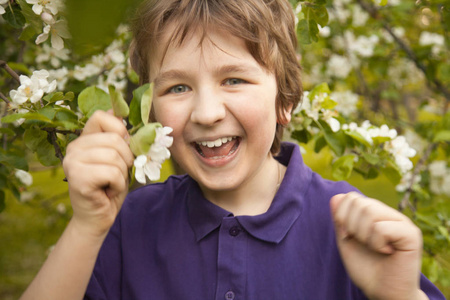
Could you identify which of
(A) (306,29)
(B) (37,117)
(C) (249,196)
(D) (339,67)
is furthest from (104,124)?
(D) (339,67)

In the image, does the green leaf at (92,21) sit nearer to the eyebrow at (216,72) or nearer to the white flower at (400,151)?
the eyebrow at (216,72)

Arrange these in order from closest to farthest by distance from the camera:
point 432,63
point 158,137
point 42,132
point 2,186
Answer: point 158,137
point 42,132
point 2,186
point 432,63

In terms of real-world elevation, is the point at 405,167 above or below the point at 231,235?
above

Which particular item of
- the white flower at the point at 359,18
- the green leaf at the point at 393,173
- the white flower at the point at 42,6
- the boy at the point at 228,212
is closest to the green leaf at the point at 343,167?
the green leaf at the point at 393,173

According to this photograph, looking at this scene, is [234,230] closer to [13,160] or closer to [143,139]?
[143,139]

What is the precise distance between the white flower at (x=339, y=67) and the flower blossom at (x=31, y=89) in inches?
108

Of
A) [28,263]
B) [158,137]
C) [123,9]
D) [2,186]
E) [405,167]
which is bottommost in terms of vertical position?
[28,263]

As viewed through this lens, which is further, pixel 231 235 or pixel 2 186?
pixel 2 186

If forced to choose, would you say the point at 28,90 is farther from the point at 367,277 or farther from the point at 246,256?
the point at 367,277

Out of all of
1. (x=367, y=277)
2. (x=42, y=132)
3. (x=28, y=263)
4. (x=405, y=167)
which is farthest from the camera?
(x=28, y=263)

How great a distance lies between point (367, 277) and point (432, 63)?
→ 2.02 m

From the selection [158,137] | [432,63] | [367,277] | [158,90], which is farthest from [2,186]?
[432,63]

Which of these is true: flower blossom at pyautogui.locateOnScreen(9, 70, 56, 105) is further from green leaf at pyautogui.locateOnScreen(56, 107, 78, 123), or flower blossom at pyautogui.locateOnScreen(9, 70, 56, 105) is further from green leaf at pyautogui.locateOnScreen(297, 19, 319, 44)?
green leaf at pyautogui.locateOnScreen(297, 19, 319, 44)

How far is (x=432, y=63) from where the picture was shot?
2.66 meters
